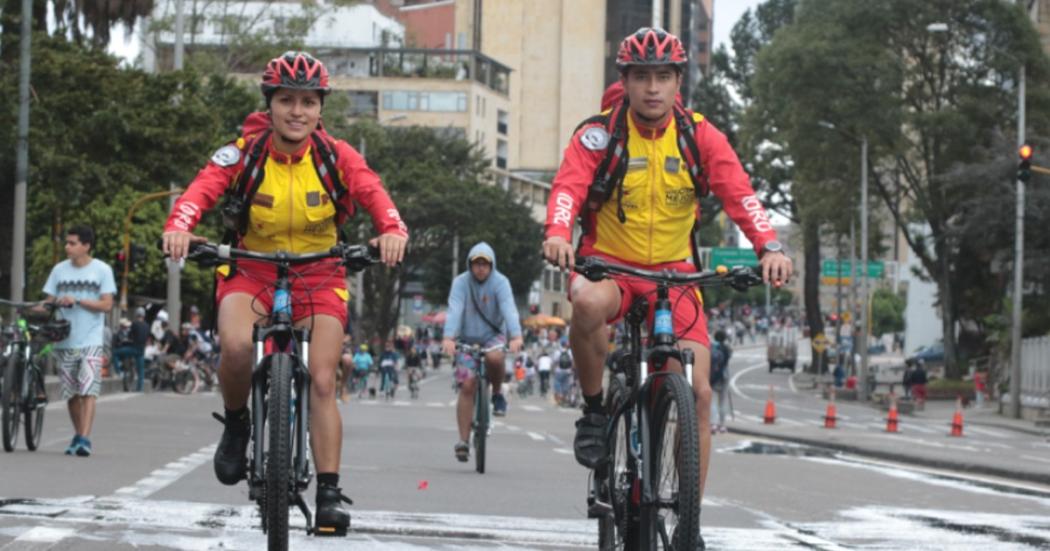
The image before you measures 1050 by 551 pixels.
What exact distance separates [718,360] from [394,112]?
96507 millimetres

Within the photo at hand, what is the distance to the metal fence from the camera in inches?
1829

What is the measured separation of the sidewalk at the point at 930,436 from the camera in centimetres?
2028

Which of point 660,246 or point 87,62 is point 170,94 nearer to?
point 87,62

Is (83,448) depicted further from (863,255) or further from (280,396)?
(863,255)

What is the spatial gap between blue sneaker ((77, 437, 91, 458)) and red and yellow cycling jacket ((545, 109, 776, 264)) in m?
7.95

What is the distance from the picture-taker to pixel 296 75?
313 inches

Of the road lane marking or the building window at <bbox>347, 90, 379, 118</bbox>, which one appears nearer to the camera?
the road lane marking

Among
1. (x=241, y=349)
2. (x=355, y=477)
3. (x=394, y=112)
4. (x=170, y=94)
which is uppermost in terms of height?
(x=394, y=112)

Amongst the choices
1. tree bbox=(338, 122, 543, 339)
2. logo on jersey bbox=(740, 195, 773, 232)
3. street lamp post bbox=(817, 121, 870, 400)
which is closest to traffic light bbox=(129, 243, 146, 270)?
street lamp post bbox=(817, 121, 870, 400)

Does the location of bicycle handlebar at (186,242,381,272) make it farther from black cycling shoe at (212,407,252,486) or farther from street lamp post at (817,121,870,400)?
street lamp post at (817,121,870,400)

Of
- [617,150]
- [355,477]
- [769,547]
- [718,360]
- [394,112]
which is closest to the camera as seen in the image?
[617,150]

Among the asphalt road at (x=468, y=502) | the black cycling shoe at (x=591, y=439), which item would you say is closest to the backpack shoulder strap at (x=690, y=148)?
the black cycling shoe at (x=591, y=439)

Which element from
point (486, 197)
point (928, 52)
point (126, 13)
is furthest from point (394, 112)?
point (126, 13)

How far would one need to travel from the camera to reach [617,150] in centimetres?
788
